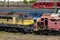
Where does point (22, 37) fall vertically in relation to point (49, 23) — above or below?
below

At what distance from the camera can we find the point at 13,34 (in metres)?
12.5

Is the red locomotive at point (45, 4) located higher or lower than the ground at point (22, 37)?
higher

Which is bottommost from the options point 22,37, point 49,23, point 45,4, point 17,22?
point 22,37

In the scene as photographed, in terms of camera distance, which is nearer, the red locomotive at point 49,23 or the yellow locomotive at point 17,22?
the red locomotive at point 49,23

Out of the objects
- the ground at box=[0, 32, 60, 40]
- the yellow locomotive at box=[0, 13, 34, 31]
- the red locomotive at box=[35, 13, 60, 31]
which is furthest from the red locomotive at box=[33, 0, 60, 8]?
the ground at box=[0, 32, 60, 40]

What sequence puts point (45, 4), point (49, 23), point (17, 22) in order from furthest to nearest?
point (45, 4) < point (17, 22) < point (49, 23)

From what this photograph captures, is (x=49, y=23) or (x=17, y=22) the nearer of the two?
(x=49, y=23)

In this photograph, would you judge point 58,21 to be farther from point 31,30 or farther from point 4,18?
point 4,18

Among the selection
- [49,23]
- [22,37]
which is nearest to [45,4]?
[49,23]

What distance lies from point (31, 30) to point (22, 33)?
588 millimetres

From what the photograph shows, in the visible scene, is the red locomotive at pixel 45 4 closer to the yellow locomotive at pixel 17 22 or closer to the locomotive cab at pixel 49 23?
the yellow locomotive at pixel 17 22

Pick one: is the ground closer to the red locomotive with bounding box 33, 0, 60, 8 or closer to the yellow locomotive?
the yellow locomotive

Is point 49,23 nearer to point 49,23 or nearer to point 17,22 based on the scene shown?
→ point 49,23

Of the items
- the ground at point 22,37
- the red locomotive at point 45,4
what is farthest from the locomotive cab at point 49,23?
the red locomotive at point 45,4
